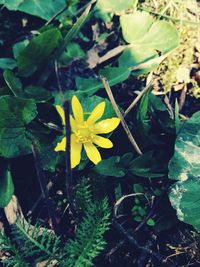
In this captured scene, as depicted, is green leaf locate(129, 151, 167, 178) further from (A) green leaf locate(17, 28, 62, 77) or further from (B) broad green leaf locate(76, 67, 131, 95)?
(A) green leaf locate(17, 28, 62, 77)

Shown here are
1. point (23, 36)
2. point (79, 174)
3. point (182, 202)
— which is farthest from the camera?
point (23, 36)

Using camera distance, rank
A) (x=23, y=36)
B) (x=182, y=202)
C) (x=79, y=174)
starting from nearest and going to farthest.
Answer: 1. (x=182, y=202)
2. (x=79, y=174)
3. (x=23, y=36)

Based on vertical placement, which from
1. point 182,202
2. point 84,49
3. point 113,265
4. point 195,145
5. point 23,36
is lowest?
point 113,265

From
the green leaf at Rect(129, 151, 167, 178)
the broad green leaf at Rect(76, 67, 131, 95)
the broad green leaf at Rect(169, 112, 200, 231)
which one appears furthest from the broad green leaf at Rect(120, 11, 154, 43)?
the green leaf at Rect(129, 151, 167, 178)

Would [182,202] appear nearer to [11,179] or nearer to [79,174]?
[79,174]

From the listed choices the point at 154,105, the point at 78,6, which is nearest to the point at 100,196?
the point at 154,105

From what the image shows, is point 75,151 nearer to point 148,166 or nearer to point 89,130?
point 89,130
